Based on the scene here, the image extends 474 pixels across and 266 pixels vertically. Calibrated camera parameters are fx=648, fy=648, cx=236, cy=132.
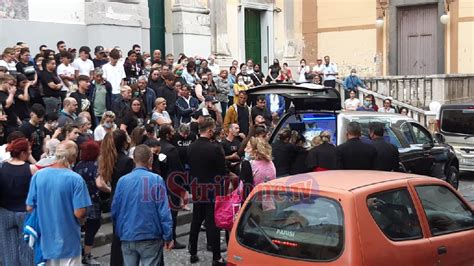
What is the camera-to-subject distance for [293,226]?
5469mm

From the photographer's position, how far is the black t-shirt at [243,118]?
12617 millimetres

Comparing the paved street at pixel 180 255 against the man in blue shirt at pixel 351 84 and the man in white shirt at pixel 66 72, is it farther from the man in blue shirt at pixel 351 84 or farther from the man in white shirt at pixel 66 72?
the man in blue shirt at pixel 351 84

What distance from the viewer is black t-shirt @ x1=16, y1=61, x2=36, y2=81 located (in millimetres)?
11133

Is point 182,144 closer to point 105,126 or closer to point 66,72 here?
point 105,126

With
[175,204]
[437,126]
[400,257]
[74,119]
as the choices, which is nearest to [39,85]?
[74,119]

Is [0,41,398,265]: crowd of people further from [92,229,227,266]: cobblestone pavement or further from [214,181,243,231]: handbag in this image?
[214,181,243,231]: handbag

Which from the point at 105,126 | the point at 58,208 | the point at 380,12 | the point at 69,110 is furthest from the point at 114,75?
the point at 380,12

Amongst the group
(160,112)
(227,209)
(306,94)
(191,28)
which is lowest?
(227,209)

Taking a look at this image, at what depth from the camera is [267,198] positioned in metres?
5.80

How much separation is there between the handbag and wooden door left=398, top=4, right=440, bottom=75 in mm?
19374

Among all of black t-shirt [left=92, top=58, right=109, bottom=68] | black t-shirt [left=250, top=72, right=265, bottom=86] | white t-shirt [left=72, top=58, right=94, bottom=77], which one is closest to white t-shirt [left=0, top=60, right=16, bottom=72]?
white t-shirt [left=72, top=58, right=94, bottom=77]

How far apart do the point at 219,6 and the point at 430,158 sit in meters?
10.9

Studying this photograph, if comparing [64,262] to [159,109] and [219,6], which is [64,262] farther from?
[219,6]

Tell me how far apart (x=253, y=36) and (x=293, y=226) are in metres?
18.8
